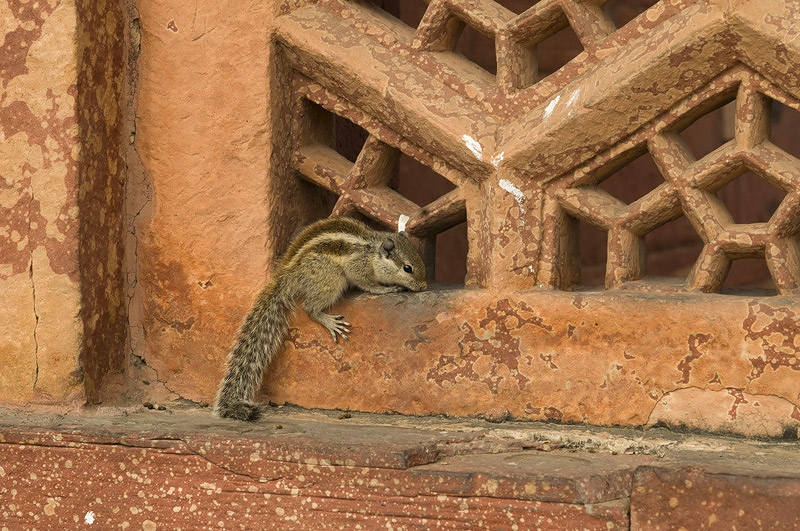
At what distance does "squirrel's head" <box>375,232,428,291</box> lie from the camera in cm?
345

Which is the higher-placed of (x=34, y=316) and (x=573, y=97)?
(x=573, y=97)

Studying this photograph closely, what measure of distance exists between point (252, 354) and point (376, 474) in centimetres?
75

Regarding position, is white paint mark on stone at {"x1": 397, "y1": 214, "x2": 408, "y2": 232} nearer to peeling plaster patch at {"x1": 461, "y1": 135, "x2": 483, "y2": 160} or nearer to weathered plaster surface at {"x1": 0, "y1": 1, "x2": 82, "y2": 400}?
peeling plaster patch at {"x1": 461, "y1": 135, "x2": 483, "y2": 160}

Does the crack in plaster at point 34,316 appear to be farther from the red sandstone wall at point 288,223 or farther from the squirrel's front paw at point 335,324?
the squirrel's front paw at point 335,324

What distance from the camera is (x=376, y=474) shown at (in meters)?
2.60

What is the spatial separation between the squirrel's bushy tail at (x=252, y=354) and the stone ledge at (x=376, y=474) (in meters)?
0.09

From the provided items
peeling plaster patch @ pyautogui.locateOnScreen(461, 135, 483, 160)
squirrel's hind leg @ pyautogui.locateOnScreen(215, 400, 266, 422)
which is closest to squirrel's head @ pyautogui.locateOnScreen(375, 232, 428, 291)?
peeling plaster patch @ pyautogui.locateOnScreen(461, 135, 483, 160)

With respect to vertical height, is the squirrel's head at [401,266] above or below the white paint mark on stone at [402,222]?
below

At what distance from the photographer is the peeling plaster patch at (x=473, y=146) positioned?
302cm

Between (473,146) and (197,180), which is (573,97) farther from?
(197,180)

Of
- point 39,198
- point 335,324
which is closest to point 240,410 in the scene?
point 335,324

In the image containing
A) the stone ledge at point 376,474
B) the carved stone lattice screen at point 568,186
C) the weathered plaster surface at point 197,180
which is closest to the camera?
the stone ledge at point 376,474

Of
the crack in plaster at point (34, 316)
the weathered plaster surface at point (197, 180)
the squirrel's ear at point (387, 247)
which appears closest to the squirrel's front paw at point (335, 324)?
the weathered plaster surface at point (197, 180)

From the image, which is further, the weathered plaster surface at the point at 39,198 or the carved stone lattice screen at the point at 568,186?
the weathered plaster surface at the point at 39,198
